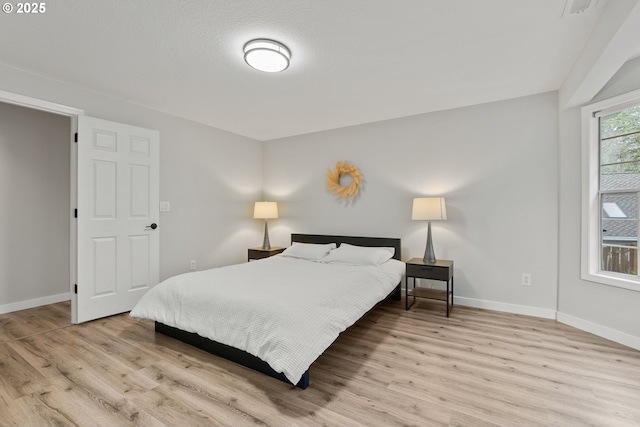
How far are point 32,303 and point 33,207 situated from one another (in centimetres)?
115

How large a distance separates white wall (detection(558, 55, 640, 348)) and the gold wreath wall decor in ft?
7.45

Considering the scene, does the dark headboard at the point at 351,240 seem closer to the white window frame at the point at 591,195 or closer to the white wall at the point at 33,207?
the white window frame at the point at 591,195

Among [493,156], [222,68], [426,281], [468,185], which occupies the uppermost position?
[222,68]

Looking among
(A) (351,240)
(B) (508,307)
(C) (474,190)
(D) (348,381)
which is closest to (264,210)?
(A) (351,240)

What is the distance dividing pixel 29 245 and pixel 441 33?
488 centimetres

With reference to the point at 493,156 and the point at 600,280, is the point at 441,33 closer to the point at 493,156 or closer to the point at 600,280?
the point at 493,156

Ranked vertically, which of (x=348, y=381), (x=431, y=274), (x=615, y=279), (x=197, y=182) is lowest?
(x=348, y=381)

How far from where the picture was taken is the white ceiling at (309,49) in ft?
6.17

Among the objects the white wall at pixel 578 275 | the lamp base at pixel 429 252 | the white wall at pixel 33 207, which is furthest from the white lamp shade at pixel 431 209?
the white wall at pixel 33 207

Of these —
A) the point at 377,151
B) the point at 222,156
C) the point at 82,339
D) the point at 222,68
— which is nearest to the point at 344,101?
the point at 377,151

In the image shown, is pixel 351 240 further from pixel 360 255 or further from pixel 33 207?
pixel 33 207

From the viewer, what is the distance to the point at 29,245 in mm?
3605

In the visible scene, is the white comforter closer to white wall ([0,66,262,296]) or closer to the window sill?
white wall ([0,66,262,296])

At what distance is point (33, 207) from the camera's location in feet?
11.9
